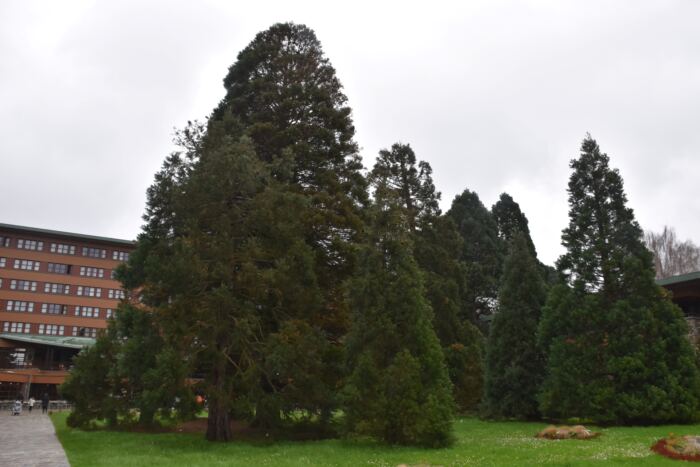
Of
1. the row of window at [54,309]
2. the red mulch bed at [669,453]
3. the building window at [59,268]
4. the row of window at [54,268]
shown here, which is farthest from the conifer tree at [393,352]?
the building window at [59,268]

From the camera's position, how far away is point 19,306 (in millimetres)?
71875

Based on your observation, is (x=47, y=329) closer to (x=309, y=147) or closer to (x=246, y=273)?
(x=309, y=147)

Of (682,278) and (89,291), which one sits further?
(89,291)

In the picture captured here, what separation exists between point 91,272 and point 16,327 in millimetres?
11666

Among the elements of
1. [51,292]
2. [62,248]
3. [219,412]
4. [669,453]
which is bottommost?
[669,453]

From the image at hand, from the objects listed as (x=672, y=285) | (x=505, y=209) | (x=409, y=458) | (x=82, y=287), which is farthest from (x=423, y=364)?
(x=82, y=287)

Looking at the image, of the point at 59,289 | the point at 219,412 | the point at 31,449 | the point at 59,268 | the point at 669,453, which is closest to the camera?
the point at 669,453

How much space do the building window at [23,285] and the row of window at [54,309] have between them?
1.75 metres

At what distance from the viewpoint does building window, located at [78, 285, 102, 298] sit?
7669cm

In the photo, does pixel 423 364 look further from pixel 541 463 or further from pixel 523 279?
pixel 523 279

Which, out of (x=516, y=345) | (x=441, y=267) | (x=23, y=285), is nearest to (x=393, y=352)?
(x=516, y=345)

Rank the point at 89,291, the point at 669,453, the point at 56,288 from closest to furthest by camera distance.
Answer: the point at 669,453
the point at 56,288
the point at 89,291

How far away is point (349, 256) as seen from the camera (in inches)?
947

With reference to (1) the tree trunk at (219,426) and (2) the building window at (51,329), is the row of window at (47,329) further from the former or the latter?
(1) the tree trunk at (219,426)
